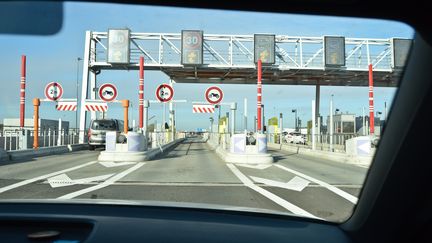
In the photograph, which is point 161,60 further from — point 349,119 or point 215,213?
point 215,213

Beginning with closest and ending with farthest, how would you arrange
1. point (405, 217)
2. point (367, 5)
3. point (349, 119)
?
point (367, 5)
point (405, 217)
point (349, 119)

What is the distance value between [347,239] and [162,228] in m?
1.10

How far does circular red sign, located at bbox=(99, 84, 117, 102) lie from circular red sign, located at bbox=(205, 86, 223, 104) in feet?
14.7

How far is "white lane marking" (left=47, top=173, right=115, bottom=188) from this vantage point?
37.7 ft

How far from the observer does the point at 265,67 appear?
3506 centimetres

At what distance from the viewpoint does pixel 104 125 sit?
29844 mm

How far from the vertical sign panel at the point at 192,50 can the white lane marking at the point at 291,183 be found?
21839mm

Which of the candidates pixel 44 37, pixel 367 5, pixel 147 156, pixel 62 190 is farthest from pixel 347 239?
pixel 147 156

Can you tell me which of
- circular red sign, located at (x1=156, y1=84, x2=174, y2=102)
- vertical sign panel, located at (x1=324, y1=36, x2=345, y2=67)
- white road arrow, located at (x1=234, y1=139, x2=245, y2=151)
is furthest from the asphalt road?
vertical sign panel, located at (x1=324, y1=36, x2=345, y2=67)

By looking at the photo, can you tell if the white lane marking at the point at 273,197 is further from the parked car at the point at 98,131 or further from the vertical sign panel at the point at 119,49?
the vertical sign panel at the point at 119,49

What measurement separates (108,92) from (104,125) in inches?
240

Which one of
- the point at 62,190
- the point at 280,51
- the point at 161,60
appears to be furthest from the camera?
the point at 280,51

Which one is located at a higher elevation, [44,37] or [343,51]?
[343,51]

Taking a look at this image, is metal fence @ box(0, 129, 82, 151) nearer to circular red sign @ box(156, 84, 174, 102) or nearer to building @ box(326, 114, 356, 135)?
circular red sign @ box(156, 84, 174, 102)
